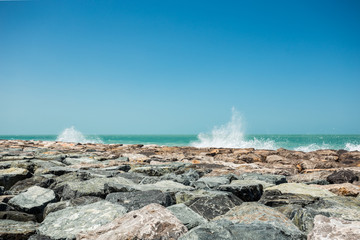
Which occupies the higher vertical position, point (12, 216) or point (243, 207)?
point (243, 207)

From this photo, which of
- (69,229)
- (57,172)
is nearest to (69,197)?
(69,229)

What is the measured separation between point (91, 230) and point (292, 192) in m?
2.26

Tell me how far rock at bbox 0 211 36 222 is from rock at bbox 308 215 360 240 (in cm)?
239

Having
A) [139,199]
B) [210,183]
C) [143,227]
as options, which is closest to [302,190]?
[210,183]

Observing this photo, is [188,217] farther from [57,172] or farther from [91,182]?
[57,172]

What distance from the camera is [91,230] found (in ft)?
6.66

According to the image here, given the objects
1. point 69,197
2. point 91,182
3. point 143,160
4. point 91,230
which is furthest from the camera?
point 143,160

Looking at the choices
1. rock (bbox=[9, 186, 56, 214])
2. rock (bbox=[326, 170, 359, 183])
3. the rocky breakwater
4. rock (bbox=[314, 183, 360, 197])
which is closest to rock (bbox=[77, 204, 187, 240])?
the rocky breakwater

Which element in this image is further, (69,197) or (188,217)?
(69,197)

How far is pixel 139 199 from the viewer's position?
2.63m

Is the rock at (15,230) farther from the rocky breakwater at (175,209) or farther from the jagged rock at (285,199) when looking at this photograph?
the jagged rock at (285,199)

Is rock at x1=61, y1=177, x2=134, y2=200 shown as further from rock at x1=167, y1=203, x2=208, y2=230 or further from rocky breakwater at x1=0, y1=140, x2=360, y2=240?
rock at x1=167, y1=203, x2=208, y2=230

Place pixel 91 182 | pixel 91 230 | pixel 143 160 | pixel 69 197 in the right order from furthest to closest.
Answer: pixel 143 160, pixel 91 182, pixel 69 197, pixel 91 230

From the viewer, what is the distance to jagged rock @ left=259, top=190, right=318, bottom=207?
2692 millimetres
